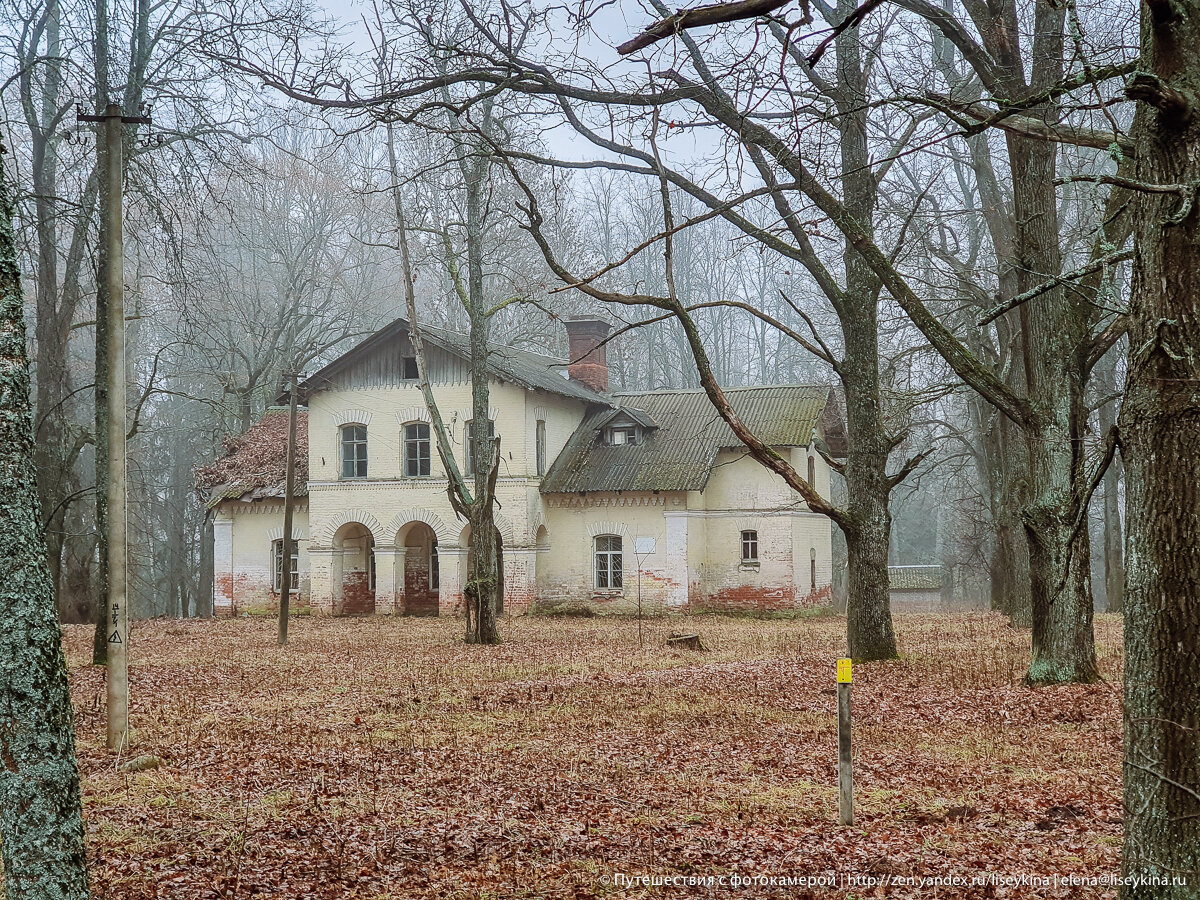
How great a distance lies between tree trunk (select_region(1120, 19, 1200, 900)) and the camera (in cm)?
412

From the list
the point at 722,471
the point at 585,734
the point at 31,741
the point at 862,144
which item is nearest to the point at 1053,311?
the point at 862,144

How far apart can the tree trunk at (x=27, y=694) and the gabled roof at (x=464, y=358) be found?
81.1 feet

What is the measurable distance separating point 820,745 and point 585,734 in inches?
89.3

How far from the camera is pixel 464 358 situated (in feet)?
103

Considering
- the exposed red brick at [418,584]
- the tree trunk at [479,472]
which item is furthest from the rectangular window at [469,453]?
the tree trunk at [479,472]

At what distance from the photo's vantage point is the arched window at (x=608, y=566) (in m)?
32.5

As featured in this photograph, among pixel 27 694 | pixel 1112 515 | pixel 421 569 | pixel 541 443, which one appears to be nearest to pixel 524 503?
pixel 541 443

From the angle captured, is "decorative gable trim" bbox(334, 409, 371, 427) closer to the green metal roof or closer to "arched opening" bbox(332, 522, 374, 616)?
"arched opening" bbox(332, 522, 374, 616)

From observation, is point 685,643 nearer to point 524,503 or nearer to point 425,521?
point 524,503

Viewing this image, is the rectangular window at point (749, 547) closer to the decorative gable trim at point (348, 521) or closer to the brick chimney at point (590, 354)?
the brick chimney at point (590, 354)

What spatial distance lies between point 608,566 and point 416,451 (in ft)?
22.0

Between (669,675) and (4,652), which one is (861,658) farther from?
(4,652)

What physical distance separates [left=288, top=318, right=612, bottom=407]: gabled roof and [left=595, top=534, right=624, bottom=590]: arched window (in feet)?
15.3

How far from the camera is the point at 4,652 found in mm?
4125
